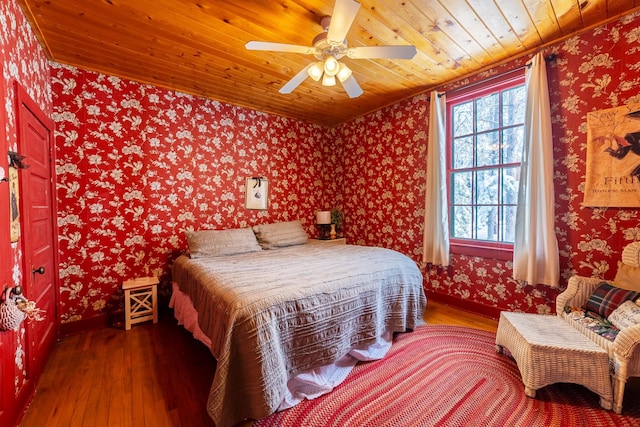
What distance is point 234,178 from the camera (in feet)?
11.2

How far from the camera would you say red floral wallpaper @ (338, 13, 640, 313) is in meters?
1.99

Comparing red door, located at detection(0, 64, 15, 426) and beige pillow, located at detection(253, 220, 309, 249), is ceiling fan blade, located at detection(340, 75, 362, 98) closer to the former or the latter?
beige pillow, located at detection(253, 220, 309, 249)

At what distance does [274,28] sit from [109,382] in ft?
8.73

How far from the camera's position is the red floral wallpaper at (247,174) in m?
2.11

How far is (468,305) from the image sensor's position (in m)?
2.85

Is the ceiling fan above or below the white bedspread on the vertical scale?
above

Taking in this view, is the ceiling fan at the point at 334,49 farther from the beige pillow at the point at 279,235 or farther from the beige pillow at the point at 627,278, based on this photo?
the beige pillow at the point at 627,278

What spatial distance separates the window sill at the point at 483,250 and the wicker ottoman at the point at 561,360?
0.94m

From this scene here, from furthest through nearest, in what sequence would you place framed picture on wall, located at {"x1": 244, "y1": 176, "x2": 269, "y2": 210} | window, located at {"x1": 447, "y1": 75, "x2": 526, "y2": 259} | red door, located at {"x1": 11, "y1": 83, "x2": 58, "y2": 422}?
framed picture on wall, located at {"x1": 244, "y1": 176, "x2": 269, "y2": 210} < window, located at {"x1": 447, "y1": 75, "x2": 526, "y2": 259} < red door, located at {"x1": 11, "y1": 83, "x2": 58, "y2": 422}

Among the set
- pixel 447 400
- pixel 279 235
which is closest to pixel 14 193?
pixel 279 235

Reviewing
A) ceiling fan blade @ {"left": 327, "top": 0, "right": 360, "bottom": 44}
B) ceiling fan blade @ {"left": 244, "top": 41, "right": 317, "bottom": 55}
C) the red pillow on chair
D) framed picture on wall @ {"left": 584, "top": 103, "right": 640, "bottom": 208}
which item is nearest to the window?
framed picture on wall @ {"left": 584, "top": 103, "right": 640, "bottom": 208}

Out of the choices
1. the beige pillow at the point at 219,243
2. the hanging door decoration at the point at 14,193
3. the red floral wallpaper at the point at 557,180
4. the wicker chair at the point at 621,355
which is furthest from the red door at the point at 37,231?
the red floral wallpaper at the point at 557,180

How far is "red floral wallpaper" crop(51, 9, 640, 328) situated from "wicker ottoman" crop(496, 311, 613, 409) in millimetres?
881

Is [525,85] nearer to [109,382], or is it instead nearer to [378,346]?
[378,346]
